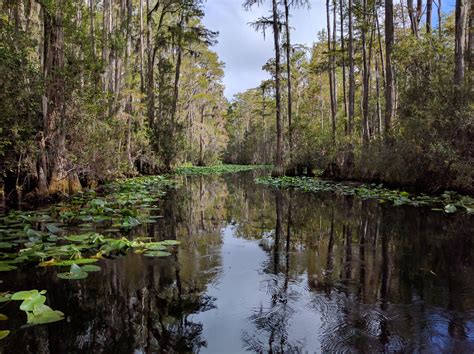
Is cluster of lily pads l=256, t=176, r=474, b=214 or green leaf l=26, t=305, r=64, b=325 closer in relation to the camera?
green leaf l=26, t=305, r=64, b=325

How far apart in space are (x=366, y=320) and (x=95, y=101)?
9967 millimetres

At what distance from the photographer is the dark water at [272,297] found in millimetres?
2324

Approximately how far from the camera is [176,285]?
344 cm

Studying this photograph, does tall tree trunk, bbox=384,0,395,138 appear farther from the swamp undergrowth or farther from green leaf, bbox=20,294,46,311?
green leaf, bbox=20,294,46,311

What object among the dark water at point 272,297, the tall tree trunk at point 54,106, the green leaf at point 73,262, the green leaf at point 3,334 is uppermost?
the tall tree trunk at point 54,106

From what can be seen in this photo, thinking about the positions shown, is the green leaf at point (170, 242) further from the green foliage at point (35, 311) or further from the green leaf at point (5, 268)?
the green foliage at point (35, 311)

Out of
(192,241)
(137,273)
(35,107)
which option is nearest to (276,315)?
(137,273)

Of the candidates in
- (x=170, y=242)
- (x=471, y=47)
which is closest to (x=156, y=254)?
(x=170, y=242)

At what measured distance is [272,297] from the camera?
317 cm

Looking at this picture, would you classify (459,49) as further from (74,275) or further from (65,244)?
(74,275)

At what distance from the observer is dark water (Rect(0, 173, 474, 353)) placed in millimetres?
2324

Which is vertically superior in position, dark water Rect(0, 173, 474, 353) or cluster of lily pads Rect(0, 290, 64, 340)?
cluster of lily pads Rect(0, 290, 64, 340)

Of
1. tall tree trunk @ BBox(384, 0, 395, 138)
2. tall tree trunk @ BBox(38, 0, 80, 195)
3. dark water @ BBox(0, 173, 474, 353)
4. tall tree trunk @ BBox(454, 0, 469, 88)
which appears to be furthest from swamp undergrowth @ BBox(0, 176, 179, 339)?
tall tree trunk @ BBox(384, 0, 395, 138)

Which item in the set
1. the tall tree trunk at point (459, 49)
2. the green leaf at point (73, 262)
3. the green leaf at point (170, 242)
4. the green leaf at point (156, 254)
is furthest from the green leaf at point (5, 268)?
the tall tree trunk at point (459, 49)
